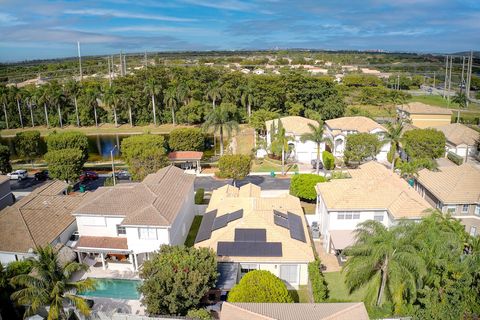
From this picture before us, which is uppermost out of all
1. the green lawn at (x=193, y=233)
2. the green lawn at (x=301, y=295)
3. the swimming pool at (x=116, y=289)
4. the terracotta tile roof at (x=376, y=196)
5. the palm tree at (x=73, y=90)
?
the palm tree at (x=73, y=90)

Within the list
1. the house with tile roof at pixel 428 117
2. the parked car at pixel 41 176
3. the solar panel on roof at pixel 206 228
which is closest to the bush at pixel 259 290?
the solar panel on roof at pixel 206 228

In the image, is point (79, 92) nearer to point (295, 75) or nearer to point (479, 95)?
point (295, 75)

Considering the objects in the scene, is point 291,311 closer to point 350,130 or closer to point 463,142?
point 350,130

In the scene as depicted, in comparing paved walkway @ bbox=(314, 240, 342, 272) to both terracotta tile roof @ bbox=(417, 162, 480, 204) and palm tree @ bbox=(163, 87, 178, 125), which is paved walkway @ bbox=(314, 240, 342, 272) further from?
palm tree @ bbox=(163, 87, 178, 125)

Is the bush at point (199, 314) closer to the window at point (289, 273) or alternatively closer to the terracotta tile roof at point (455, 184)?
the window at point (289, 273)

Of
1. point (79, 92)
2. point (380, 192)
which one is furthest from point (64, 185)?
point (79, 92)
